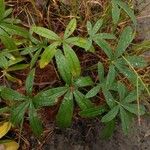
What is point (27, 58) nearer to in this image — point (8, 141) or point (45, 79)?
point (45, 79)

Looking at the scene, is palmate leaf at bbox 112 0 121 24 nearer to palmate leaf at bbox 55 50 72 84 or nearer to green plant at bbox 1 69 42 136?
palmate leaf at bbox 55 50 72 84

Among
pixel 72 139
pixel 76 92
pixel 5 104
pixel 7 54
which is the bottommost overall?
Result: pixel 72 139

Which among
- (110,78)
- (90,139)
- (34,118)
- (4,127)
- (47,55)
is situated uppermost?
(47,55)

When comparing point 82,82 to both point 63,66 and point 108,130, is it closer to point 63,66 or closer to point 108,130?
point 63,66

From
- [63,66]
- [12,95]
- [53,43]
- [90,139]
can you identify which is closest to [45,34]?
[53,43]

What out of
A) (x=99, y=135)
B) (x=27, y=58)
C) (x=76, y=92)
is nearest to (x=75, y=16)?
(x=27, y=58)

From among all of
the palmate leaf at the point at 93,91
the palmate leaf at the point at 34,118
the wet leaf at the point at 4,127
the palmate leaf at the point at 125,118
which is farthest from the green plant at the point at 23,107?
the palmate leaf at the point at 125,118
